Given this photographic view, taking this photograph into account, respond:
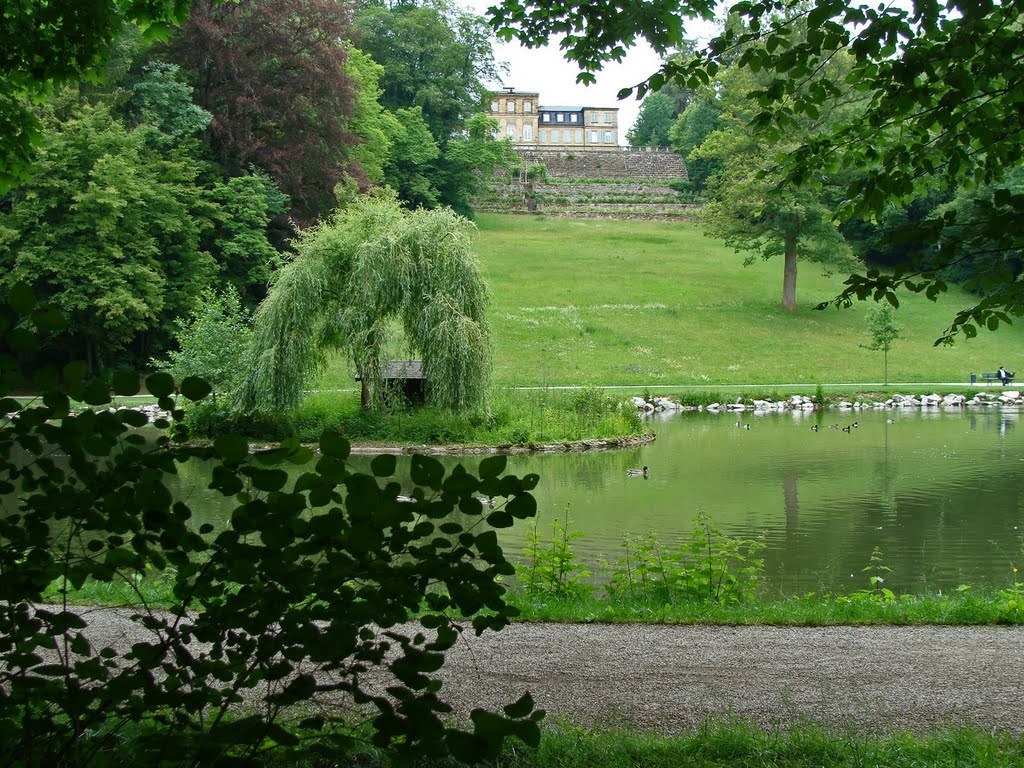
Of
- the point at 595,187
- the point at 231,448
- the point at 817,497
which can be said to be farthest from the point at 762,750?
the point at 595,187

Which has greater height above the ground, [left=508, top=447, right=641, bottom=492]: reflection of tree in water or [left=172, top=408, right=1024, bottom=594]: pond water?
[left=172, top=408, right=1024, bottom=594]: pond water

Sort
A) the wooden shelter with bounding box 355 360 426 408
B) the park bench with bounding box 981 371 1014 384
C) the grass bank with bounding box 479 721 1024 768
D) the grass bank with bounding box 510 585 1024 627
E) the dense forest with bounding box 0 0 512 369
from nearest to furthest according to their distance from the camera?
the grass bank with bounding box 479 721 1024 768, the grass bank with bounding box 510 585 1024 627, the wooden shelter with bounding box 355 360 426 408, the dense forest with bounding box 0 0 512 369, the park bench with bounding box 981 371 1014 384

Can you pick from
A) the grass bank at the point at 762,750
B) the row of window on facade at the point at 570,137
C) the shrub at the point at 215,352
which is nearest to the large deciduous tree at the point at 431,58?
the row of window on facade at the point at 570,137

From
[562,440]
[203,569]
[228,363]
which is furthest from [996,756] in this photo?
[228,363]

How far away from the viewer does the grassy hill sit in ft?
103

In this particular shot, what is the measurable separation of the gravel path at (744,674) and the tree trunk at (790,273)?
117ft

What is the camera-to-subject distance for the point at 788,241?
3947 cm

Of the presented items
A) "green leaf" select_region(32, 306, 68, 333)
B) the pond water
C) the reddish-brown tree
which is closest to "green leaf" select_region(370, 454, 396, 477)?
"green leaf" select_region(32, 306, 68, 333)

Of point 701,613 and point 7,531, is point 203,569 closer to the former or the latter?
point 7,531

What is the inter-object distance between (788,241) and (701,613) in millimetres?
35815

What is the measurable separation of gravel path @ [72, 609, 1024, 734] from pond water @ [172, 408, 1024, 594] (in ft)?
9.43

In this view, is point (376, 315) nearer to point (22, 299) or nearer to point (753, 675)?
point (753, 675)

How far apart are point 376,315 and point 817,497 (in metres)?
9.88

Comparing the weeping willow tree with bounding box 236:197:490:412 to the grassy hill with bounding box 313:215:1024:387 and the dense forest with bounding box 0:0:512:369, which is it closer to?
the dense forest with bounding box 0:0:512:369
